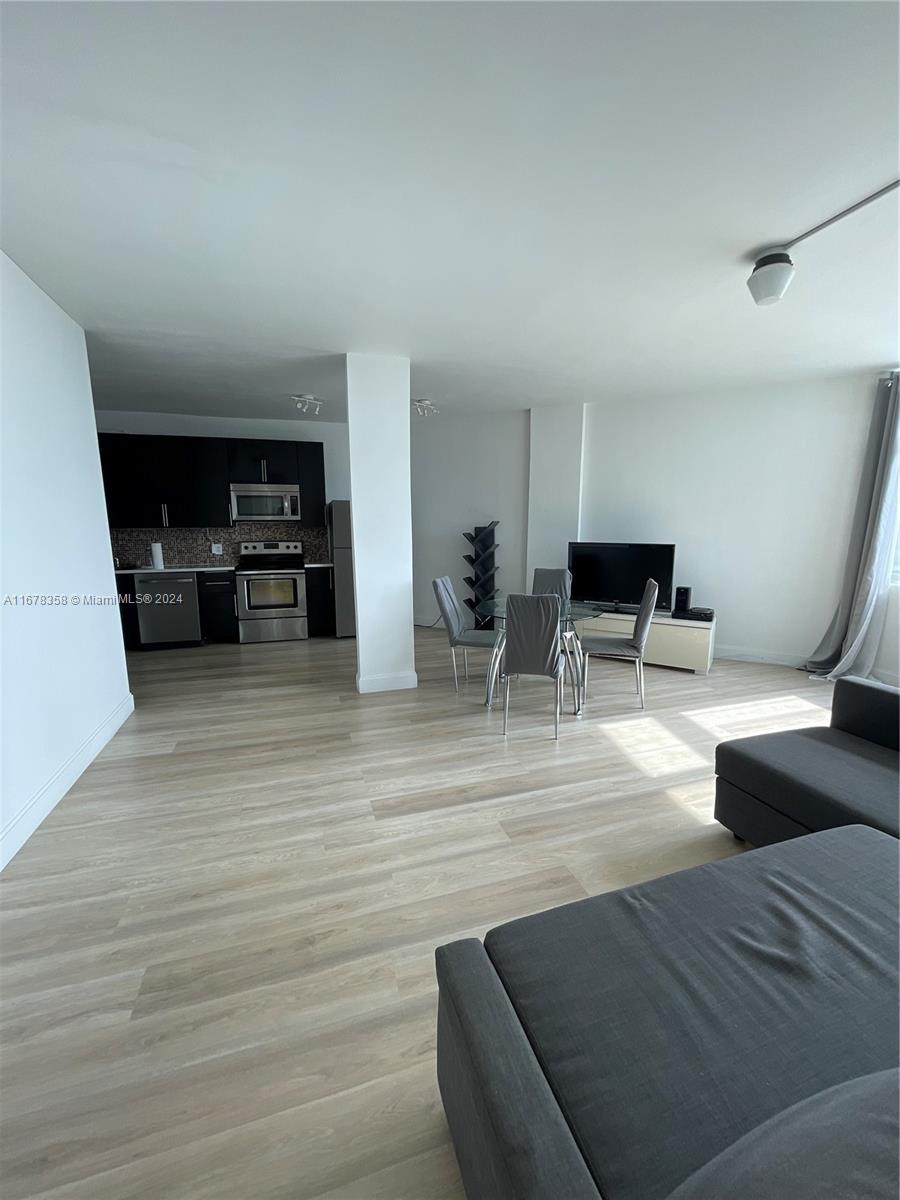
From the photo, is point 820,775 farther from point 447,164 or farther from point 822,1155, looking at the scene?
point 447,164

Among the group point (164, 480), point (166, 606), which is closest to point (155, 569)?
point (166, 606)

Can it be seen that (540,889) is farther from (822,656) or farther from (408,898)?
(822,656)

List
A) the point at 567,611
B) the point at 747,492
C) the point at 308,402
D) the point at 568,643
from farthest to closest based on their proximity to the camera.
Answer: the point at 308,402, the point at 747,492, the point at 568,643, the point at 567,611

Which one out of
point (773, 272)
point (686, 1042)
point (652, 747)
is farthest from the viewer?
point (652, 747)

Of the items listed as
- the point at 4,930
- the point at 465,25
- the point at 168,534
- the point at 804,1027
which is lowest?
the point at 4,930

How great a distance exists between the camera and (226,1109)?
4.01 feet

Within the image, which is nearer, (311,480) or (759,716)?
(759,716)

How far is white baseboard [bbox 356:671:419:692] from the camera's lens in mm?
4113

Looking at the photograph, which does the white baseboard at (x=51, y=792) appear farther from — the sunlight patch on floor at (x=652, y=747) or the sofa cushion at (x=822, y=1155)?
the sunlight patch on floor at (x=652, y=747)

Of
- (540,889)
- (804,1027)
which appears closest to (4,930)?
(540,889)

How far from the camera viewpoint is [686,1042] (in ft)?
2.93

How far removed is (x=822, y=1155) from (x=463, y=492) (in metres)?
6.08

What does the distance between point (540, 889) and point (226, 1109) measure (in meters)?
1.16

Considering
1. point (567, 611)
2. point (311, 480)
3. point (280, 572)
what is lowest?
point (567, 611)
